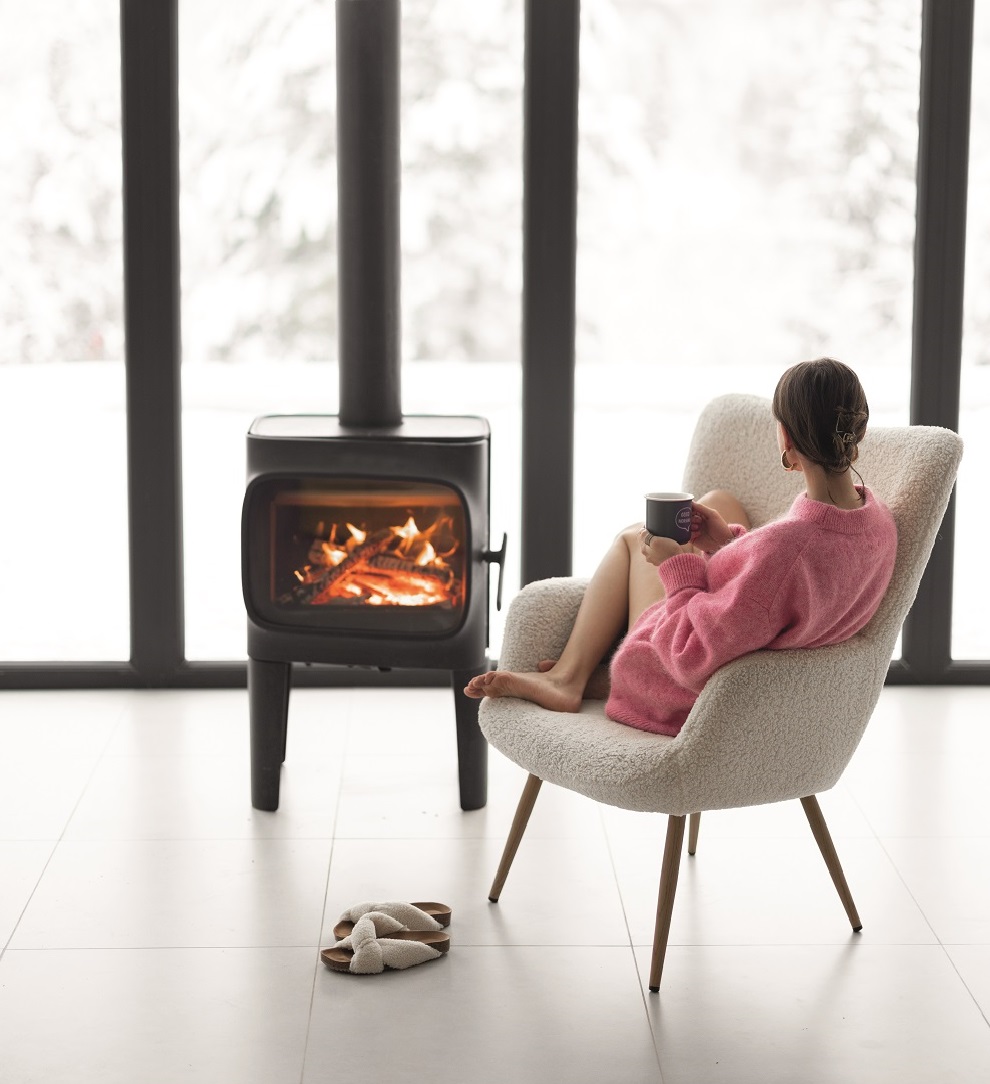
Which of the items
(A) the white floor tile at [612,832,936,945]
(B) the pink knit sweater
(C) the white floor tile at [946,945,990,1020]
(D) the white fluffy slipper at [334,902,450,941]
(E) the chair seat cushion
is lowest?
(C) the white floor tile at [946,945,990,1020]

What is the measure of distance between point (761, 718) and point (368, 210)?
144 centimetres

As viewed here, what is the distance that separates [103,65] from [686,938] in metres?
2.59

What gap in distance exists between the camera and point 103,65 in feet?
12.7

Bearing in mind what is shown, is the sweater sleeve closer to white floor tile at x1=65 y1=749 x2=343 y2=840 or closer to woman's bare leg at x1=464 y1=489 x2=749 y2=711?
woman's bare leg at x1=464 y1=489 x2=749 y2=711

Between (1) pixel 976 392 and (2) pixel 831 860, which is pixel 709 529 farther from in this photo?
(1) pixel 976 392

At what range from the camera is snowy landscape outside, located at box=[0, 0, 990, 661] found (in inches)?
153

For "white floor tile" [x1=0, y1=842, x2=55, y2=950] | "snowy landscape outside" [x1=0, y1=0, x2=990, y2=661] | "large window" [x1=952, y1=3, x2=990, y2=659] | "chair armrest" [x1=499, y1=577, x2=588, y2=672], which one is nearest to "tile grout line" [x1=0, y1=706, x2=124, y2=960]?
"white floor tile" [x1=0, y1=842, x2=55, y2=950]

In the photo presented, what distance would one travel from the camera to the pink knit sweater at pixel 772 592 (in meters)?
2.38

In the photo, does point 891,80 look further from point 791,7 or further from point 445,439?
point 445,439

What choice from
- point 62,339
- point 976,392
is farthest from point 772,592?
point 62,339

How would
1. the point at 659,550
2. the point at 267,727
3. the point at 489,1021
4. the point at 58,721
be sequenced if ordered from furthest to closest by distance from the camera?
the point at 58,721 → the point at 267,727 → the point at 659,550 → the point at 489,1021

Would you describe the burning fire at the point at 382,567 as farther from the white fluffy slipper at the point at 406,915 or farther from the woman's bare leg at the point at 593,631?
the white fluffy slipper at the point at 406,915

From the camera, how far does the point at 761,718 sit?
7.85ft

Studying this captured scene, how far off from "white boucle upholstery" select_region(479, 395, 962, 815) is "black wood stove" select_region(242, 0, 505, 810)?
380 mm
